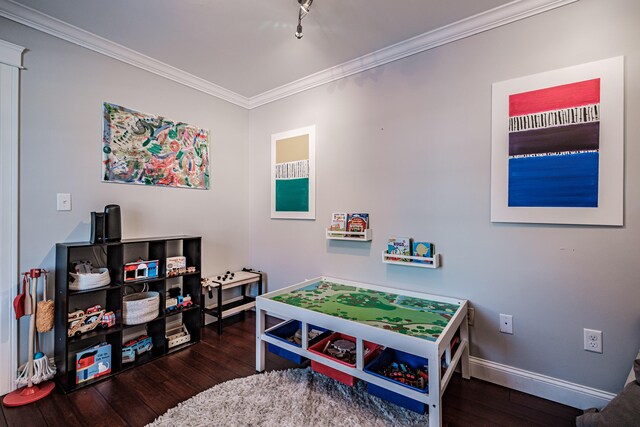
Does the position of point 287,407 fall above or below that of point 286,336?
below

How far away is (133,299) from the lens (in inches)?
91.0

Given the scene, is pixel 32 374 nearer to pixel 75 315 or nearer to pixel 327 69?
pixel 75 315

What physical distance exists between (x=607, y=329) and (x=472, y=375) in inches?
32.9

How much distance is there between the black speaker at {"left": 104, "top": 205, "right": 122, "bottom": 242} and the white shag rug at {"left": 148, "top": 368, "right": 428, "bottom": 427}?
4.10ft

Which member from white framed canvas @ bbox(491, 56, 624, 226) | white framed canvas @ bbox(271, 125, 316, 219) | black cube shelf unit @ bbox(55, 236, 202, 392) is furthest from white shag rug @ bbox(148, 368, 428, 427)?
white framed canvas @ bbox(271, 125, 316, 219)

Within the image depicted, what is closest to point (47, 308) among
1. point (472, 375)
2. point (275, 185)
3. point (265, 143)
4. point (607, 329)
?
point (275, 185)

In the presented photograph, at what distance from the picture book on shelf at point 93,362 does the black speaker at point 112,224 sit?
76cm

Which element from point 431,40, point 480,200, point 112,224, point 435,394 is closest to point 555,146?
point 480,200

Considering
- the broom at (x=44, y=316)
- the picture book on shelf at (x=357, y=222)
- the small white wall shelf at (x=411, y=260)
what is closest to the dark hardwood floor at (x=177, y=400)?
the broom at (x=44, y=316)

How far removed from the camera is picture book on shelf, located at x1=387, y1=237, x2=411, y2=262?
7.21 feet

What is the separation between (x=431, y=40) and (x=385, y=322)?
2065mm

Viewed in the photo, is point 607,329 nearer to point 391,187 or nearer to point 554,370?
point 554,370

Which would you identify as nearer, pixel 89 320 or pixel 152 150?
pixel 89 320

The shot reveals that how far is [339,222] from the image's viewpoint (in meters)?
2.59
